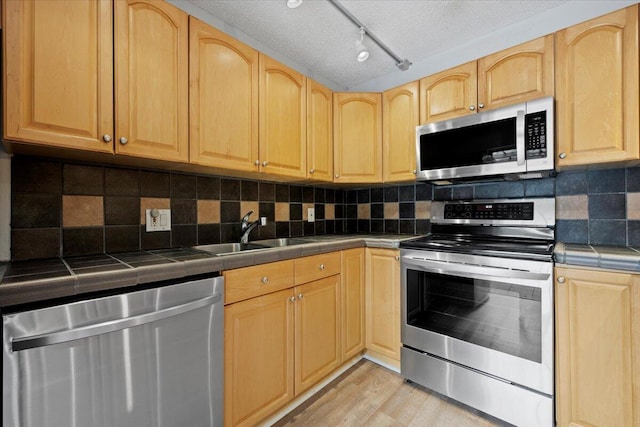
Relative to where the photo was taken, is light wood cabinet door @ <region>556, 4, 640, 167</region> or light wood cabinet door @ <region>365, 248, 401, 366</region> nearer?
light wood cabinet door @ <region>556, 4, 640, 167</region>

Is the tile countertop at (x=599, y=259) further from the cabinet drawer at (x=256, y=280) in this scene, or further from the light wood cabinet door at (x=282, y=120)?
the light wood cabinet door at (x=282, y=120)

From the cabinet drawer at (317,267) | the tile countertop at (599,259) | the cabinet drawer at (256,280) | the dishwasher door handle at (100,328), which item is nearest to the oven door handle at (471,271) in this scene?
the tile countertop at (599,259)

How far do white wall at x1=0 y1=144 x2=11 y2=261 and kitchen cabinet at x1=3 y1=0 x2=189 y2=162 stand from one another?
345mm

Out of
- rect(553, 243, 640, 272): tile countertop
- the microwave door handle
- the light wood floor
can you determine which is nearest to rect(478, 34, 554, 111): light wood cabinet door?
the microwave door handle

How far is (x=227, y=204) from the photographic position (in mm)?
1870

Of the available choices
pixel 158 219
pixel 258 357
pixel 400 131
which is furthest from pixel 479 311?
pixel 158 219

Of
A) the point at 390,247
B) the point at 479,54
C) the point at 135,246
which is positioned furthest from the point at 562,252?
the point at 135,246

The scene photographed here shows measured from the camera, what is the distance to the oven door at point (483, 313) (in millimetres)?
1358

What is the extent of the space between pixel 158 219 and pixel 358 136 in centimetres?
161

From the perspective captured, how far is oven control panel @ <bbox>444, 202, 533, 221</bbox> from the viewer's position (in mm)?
1813

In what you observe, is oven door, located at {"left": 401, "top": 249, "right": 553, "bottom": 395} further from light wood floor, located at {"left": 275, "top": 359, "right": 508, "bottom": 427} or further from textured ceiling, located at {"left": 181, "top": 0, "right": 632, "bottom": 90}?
textured ceiling, located at {"left": 181, "top": 0, "right": 632, "bottom": 90}

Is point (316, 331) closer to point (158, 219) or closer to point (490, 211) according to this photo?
point (158, 219)

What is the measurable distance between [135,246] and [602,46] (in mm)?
2685

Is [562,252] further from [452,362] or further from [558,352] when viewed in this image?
[452,362]
